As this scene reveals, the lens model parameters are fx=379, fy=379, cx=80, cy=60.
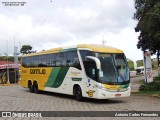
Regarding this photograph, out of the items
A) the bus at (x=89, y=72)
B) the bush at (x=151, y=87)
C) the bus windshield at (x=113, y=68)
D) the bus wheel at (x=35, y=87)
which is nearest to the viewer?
the bus at (x=89, y=72)

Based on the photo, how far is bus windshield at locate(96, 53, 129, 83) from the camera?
2067 centimetres

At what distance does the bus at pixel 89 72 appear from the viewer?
2055 centimetres

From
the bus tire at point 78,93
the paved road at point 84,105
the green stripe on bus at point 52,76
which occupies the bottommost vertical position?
the paved road at point 84,105

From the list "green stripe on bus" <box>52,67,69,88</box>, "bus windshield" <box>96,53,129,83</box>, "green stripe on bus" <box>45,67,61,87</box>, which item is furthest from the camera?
"green stripe on bus" <box>45,67,61,87</box>

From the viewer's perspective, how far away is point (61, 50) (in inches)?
994

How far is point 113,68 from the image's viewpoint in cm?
2091

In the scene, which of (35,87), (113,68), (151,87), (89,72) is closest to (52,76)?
(35,87)

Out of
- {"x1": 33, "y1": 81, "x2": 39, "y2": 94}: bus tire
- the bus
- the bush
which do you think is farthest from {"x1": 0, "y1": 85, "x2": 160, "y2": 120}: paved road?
{"x1": 33, "y1": 81, "x2": 39, "y2": 94}: bus tire

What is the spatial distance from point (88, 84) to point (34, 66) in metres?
9.60

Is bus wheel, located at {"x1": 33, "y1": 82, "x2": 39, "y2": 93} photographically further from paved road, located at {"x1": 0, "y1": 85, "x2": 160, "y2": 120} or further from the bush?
the bush

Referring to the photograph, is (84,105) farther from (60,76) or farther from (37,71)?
(37,71)

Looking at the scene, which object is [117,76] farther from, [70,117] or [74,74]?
[70,117]

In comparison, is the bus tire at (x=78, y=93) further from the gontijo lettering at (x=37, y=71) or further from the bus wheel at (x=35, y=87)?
the bus wheel at (x=35, y=87)

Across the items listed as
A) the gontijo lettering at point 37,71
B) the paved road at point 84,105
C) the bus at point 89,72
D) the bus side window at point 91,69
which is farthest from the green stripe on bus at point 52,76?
the bus side window at point 91,69
